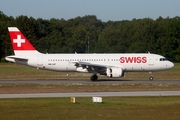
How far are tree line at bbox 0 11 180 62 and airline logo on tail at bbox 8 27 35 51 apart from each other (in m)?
51.3

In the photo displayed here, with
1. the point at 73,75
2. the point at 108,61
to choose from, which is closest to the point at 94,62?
the point at 108,61

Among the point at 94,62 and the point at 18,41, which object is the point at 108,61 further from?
the point at 18,41

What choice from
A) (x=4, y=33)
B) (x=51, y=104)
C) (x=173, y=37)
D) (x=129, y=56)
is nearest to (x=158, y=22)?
(x=173, y=37)

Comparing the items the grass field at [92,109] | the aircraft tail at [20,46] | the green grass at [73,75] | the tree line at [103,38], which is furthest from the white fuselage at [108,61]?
the tree line at [103,38]

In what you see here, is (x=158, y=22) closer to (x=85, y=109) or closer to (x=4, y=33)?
(x=4, y=33)

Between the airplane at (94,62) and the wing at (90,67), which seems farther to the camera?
the airplane at (94,62)

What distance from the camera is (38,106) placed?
2645 cm

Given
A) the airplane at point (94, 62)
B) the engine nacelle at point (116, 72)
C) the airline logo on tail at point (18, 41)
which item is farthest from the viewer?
the airline logo on tail at point (18, 41)

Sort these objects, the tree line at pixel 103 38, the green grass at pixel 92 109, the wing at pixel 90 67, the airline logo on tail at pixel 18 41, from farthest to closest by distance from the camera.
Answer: the tree line at pixel 103 38
the airline logo on tail at pixel 18 41
the wing at pixel 90 67
the green grass at pixel 92 109

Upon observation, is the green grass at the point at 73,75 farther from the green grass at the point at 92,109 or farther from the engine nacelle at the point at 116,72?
the green grass at the point at 92,109

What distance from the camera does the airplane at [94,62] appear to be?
1998 inches

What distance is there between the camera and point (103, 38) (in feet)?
407

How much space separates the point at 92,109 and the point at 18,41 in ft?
99.2

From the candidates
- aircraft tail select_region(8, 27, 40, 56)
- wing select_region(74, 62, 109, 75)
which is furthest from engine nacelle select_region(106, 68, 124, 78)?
aircraft tail select_region(8, 27, 40, 56)
